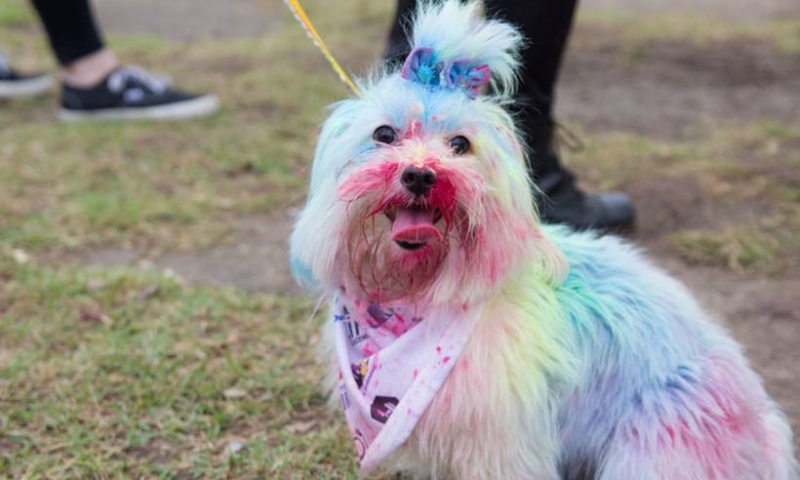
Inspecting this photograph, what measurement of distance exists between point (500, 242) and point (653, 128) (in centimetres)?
344

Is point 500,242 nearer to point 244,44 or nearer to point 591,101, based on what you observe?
point 591,101

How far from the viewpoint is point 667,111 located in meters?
5.04

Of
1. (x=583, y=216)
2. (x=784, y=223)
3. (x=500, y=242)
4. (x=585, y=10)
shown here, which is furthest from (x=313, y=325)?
(x=585, y=10)

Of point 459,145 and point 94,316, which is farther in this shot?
point 94,316

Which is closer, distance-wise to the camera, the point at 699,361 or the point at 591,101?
the point at 699,361

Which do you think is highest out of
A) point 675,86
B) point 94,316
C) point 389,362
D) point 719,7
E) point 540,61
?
point 540,61

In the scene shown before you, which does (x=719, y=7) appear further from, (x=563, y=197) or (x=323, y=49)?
(x=323, y=49)

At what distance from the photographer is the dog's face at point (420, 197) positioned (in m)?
1.57

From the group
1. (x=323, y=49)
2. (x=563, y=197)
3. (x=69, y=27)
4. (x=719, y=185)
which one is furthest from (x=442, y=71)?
(x=69, y=27)

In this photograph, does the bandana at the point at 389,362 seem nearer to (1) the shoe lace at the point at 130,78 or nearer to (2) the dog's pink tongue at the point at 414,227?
(2) the dog's pink tongue at the point at 414,227

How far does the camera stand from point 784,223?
3.45 meters

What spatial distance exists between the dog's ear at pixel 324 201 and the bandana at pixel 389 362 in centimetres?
17

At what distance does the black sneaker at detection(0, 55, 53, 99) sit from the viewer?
5.03 meters

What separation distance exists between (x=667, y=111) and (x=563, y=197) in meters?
2.23
